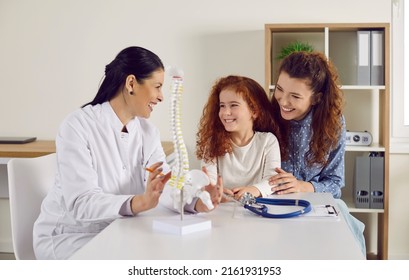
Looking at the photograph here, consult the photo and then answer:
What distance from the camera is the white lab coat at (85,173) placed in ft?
4.96

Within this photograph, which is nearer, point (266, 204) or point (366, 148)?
point (266, 204)

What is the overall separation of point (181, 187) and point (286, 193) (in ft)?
1.84

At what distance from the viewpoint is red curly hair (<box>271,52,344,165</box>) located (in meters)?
1.96

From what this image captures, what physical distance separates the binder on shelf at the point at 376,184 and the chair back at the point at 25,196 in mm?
1762

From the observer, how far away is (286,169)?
197 centimetres

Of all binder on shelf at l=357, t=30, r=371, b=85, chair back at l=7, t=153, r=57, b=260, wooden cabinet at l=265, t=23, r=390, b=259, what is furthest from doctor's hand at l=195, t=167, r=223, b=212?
binder on shelf at l=357, t=30, r=371, b=85

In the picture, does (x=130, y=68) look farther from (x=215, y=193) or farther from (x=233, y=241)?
(x=233, y=241)

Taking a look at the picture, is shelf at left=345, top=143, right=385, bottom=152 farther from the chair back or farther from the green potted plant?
the chair back

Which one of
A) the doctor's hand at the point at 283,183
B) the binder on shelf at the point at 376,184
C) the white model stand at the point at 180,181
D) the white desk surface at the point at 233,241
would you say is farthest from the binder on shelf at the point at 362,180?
the white model stand at the point at 180,181

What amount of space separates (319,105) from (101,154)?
2.67 ft

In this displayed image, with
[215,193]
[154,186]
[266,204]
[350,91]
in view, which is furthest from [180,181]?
[350,91]

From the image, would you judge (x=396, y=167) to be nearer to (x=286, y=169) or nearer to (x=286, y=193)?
(x=286, y=169)

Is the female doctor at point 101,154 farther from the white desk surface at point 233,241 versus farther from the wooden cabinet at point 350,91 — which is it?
the wooden cabinet at point 350,91

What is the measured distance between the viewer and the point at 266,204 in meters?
1.53
